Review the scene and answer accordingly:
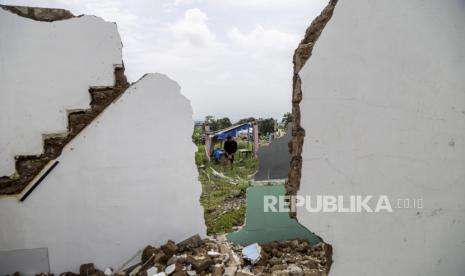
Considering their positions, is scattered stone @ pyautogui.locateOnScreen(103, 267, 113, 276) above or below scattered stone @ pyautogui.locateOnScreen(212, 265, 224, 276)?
below

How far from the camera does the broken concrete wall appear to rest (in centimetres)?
438

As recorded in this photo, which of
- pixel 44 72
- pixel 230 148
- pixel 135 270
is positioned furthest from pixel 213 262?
pixel 230 148

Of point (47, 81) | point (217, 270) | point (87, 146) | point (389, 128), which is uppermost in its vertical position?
point (47, 81)

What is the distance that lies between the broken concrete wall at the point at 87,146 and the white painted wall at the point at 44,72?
13 mm

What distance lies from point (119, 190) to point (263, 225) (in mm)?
2538

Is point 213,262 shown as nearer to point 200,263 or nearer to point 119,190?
point 200,263

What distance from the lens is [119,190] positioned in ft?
15.0

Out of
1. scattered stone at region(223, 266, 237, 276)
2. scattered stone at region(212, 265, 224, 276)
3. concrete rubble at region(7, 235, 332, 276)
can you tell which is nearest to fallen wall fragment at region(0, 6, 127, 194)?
concrete rubble at region(7, 235, 332, 276)

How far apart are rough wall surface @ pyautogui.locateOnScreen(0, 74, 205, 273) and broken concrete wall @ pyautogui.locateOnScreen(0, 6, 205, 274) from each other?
13mm

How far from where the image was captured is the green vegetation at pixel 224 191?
694cm

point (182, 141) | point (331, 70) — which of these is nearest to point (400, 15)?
point (331, 70)

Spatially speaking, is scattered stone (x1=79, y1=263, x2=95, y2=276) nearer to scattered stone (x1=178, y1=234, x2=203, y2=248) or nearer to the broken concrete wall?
the broken concrete wall

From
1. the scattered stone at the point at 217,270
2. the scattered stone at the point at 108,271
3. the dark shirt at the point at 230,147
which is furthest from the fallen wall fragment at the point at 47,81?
the dark shirt at the point at 230,147

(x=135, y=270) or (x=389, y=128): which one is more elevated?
(x=389, y=128)
